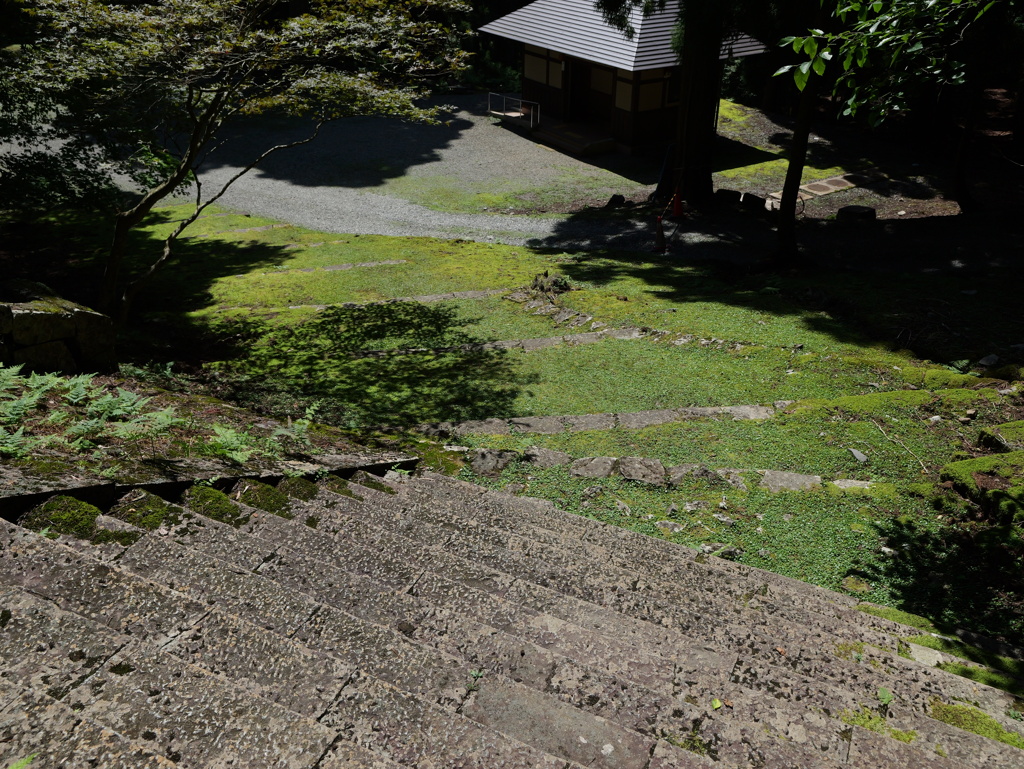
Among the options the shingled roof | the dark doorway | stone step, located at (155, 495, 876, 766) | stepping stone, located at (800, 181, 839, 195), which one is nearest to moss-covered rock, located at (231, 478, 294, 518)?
stone step, located at (155, 495, 876, 766)

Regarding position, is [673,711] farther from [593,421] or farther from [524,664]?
[593,421]

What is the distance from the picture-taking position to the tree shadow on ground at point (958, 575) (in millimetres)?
5344

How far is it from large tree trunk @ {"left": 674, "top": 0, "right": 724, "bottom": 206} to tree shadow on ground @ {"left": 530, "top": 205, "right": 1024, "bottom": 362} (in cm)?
A: 104

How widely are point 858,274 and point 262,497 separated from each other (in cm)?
1299

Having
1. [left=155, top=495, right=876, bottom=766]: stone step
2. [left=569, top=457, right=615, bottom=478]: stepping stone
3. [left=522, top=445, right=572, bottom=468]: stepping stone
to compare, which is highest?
[left=155, top=495, right=876, bottom=766]: stone step

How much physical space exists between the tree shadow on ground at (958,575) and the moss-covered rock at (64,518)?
17.3 ft

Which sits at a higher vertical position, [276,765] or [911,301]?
[276,765]

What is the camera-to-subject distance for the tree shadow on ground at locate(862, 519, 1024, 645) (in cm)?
534

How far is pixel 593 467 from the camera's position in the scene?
7449 millimetres

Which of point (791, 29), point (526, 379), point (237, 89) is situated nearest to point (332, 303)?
point (237, 89)

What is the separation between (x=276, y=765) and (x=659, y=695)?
5.61ft

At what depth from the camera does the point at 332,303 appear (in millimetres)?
14133

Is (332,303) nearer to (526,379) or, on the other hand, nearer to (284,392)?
(284,392)

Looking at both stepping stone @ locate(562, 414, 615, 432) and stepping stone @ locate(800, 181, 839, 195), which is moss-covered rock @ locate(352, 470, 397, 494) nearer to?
stepping stone @ locate(562, 414, 615, 432)
